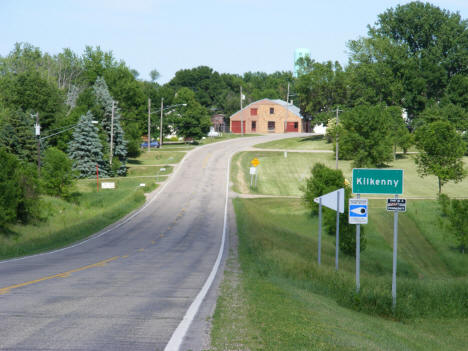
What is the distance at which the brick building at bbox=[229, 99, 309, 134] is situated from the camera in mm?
133250

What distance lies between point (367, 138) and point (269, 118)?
58.2 meters

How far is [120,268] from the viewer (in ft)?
63.7

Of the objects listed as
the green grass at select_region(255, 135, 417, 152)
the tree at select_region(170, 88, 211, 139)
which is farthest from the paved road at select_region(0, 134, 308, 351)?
the tree at select_region(170, 88, 211, 139)

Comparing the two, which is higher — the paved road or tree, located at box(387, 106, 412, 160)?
tree, located at box(387, 106, 412, 160)

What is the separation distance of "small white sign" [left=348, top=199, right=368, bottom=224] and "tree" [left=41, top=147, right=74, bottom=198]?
150ft

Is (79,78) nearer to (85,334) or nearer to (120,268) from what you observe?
(120,268)

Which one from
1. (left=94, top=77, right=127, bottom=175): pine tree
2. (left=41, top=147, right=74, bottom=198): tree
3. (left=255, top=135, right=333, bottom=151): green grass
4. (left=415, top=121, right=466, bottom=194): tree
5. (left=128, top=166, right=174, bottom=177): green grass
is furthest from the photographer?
(left=255, top=135, right=333, bottom=151): green grass

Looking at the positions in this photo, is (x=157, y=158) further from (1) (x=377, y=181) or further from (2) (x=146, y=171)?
(1) (x=377, y=181)

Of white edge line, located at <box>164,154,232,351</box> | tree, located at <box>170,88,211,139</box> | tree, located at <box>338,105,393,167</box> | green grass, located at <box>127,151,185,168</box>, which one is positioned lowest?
white edge line, located at <box>164,154,232,351</box>

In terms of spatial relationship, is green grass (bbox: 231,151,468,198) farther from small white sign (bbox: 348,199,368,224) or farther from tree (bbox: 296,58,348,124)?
small white sign (bbox: 348,199,368,224)

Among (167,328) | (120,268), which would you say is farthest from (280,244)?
(167,328)

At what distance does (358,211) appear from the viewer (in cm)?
1496

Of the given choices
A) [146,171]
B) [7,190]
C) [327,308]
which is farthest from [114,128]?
[327,308]

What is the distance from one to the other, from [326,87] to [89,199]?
190 ft
